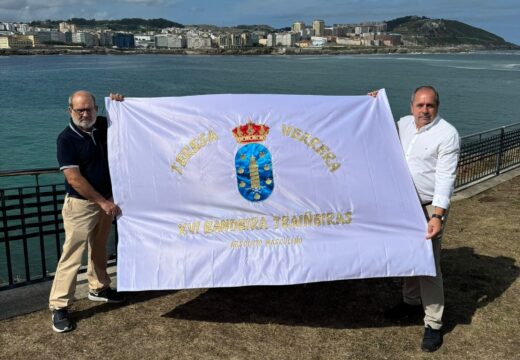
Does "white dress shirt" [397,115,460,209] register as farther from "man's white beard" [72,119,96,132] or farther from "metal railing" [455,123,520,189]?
"metal railing" [455,123,520,189]

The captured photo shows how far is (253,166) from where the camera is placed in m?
4.32

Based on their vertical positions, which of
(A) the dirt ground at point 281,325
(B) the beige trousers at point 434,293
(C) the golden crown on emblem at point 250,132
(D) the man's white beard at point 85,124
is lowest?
(A) the dirt ground at point 281,325

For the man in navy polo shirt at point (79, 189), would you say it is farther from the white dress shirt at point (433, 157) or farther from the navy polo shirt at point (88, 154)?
the white dress shirt at point (433, 157)

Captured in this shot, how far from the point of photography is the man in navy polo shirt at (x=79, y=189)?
410cm

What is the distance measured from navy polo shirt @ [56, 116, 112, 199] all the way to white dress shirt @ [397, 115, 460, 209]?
2.45m

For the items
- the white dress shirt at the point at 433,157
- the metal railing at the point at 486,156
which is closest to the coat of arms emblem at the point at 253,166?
the white dress shirt at the point at 433,157

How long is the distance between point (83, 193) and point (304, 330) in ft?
6.91

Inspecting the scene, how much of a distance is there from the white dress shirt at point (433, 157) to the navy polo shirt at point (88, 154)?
245 cm

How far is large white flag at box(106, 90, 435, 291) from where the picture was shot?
4.17m

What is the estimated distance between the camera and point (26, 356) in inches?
156

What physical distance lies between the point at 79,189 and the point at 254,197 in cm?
136

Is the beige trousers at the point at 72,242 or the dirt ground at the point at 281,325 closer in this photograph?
the dirt ground at the point at 281,325

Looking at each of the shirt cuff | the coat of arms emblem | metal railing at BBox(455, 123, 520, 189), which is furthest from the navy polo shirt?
metal railing at BBox(455, 123, 520, 189)

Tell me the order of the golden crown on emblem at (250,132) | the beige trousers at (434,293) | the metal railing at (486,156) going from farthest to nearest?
the metal railing at (486,156) < the golden crown on emblem at (250,132) < the beige trousers at (434,293)
